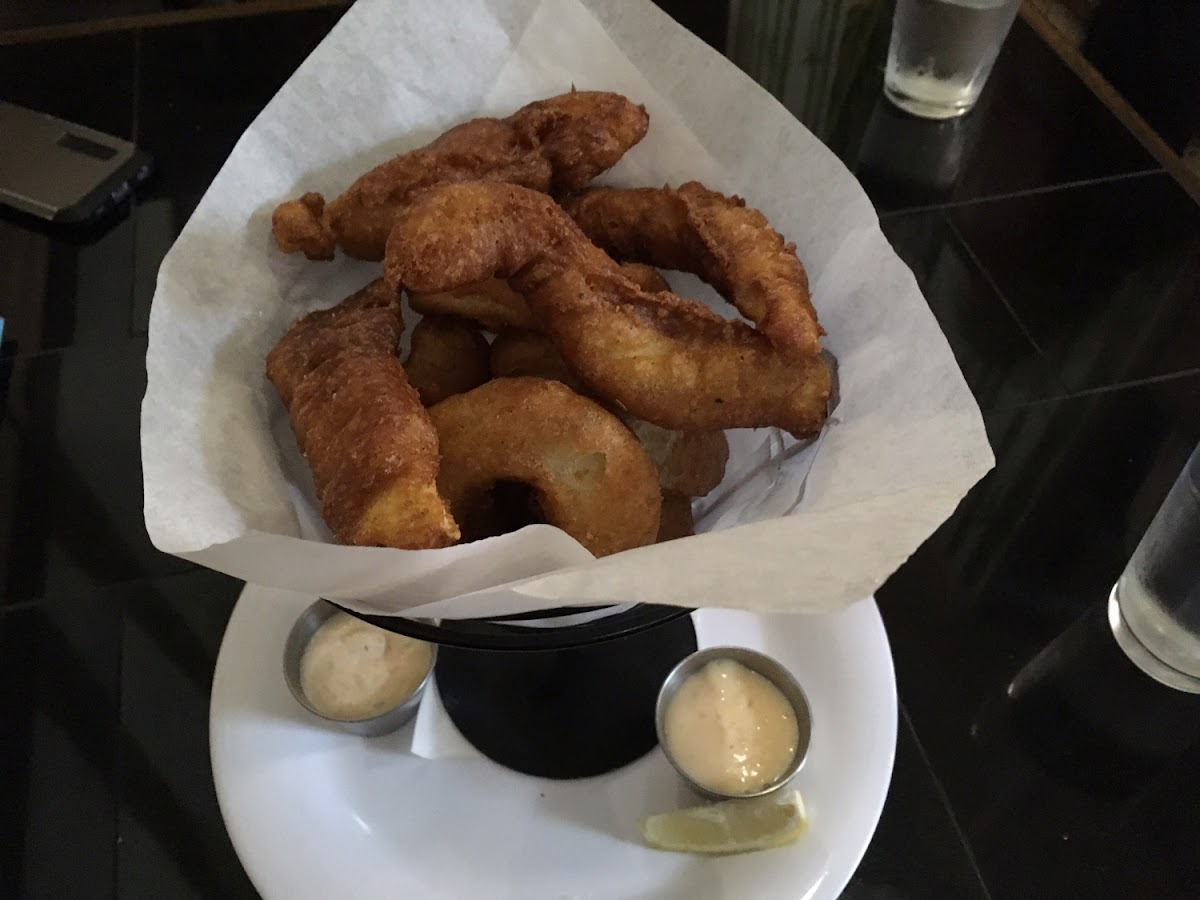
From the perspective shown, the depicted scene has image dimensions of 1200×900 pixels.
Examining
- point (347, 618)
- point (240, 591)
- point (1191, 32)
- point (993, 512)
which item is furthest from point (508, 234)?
point (1191, 32)

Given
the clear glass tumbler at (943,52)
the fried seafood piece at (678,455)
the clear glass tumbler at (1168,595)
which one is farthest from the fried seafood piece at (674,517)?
the clear glass tumbler at (943,52)

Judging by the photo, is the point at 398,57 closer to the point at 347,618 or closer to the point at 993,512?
the point at 347,618

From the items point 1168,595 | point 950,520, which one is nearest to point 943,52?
point 950,520

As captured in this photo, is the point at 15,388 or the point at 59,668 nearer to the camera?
the point at 59,668

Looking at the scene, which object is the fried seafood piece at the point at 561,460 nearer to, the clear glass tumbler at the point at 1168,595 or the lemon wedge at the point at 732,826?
the lemon wedge at the point at 732,826

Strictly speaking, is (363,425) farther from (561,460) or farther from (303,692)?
(303,692)

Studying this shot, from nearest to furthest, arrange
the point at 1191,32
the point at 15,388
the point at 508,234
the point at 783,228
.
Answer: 1. the point at 508,234
2. the point at 783,228
3. the point at 15,388
4. the point at 1191,32
